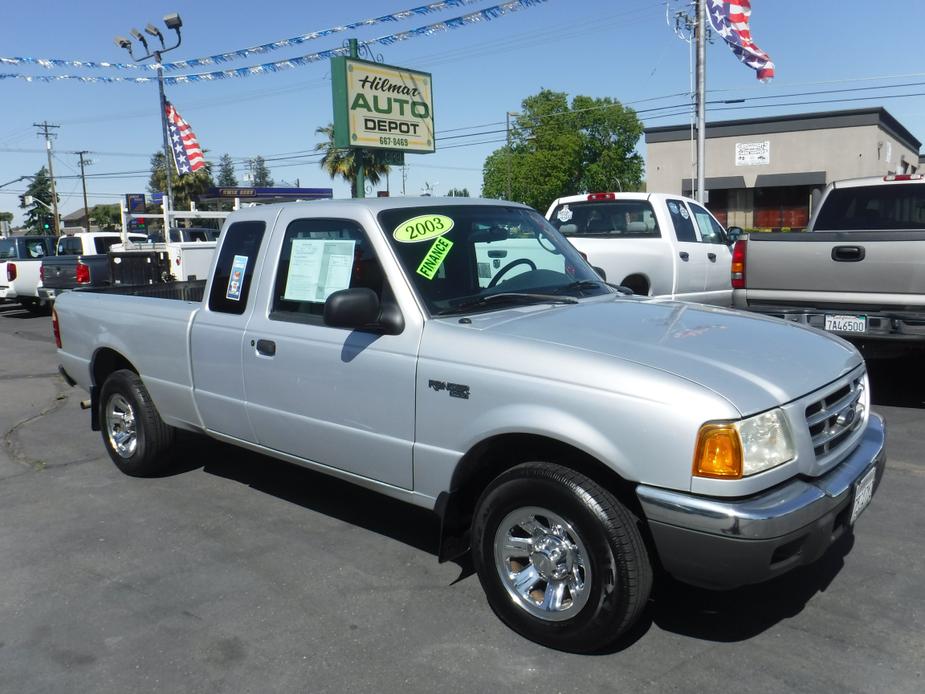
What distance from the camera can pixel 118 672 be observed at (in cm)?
334

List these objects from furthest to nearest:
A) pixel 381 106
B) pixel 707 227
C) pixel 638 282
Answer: pixel 381 106 < pixel 707 227 < pixel 638 282

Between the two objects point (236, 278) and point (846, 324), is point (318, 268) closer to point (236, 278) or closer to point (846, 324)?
point (236, 278)

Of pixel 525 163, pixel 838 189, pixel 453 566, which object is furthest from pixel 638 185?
pixel 453 566

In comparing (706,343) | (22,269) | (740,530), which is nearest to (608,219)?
(706,343)

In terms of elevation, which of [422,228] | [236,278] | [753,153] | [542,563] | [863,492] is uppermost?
[753,153]

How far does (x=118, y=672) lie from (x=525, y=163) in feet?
218

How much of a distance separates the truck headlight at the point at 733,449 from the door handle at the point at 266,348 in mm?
2430

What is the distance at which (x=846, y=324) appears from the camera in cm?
682

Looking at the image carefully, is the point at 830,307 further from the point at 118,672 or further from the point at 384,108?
the point at 384,108

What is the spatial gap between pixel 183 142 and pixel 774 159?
3173 centimetres

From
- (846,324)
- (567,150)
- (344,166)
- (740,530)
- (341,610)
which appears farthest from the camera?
(567,150)

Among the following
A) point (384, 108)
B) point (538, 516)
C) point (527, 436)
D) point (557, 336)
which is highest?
point (384, 108)

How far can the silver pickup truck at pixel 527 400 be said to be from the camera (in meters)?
2.95

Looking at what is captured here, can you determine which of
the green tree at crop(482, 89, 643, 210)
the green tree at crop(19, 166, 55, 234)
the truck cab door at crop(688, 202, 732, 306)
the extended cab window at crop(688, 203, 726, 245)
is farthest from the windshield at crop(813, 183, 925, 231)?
the green tree at crop(19, 166, 55, 234)
